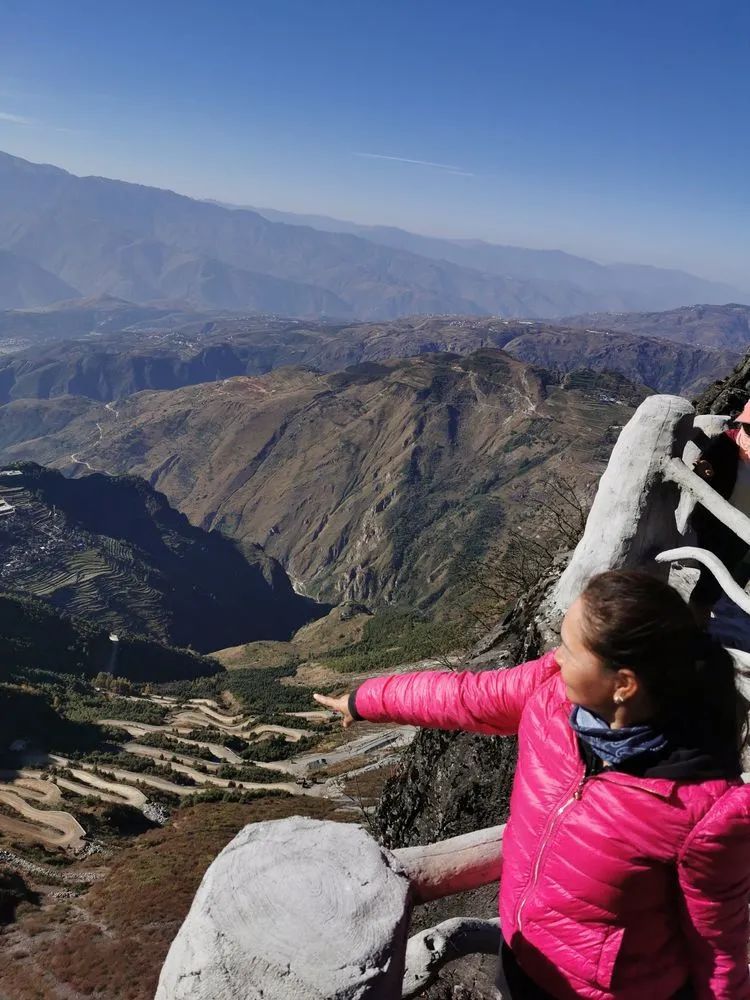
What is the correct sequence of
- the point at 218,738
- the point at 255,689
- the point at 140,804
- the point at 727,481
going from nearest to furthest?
the point at 727,481
the point at 140,804
the point at 218,738
the point at 255,689

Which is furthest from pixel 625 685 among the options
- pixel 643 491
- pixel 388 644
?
pixel 388 644

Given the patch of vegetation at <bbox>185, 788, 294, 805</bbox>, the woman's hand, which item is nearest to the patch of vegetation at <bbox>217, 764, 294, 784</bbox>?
the patch of vegetation at <bbox>185, 788, 294, 805</bbox>

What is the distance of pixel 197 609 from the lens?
157 metres

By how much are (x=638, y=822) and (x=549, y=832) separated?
431 mm

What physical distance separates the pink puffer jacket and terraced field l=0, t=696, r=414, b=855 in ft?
131

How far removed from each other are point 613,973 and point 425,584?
159579 mm

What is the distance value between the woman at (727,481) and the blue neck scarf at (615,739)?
3.15 meters

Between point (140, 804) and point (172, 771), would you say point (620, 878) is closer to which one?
point (140, 804)

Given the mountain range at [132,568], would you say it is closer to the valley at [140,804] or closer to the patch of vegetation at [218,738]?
the valley at [140,804]

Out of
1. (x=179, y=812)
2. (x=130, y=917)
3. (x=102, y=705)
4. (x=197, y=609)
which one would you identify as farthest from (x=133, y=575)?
(x=130, y=917)

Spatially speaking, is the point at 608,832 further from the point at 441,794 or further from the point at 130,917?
the point at 130,917

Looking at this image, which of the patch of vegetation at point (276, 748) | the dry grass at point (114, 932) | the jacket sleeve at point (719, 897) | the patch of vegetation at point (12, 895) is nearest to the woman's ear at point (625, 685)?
the jacket sleeve at point (719, 897)

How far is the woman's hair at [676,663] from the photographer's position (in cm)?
238

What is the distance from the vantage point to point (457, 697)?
129 inches
